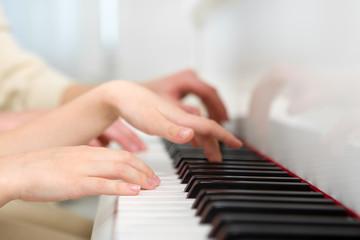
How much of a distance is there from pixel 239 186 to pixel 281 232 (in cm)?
19

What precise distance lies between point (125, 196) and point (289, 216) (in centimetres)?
22

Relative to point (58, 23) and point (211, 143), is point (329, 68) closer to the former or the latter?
point (211, 143)

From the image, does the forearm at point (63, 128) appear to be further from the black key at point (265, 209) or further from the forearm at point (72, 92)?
the forearm at point (72, 92)

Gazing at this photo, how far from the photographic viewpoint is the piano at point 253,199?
1.38 ft

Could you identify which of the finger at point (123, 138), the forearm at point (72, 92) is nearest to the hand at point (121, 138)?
the finger at point (123, 138)

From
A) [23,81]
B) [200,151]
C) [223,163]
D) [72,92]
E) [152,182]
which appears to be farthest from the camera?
[23,81]

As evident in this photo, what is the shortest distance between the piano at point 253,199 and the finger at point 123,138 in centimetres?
24

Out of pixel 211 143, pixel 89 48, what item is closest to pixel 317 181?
pixel 211 143

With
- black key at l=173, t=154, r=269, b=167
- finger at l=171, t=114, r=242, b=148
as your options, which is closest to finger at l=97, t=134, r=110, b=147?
black key at l=173, t=154, r=269, b=167

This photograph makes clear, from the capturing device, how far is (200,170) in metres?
0.68

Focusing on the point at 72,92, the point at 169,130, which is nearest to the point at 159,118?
the point at 169,130

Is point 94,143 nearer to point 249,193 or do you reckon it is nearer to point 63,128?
point 63,128

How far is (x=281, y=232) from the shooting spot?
0.39 m

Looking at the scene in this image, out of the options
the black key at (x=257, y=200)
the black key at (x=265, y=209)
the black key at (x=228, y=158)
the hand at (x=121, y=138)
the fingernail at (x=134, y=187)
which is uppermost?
the black key at (x=265, y=209)
